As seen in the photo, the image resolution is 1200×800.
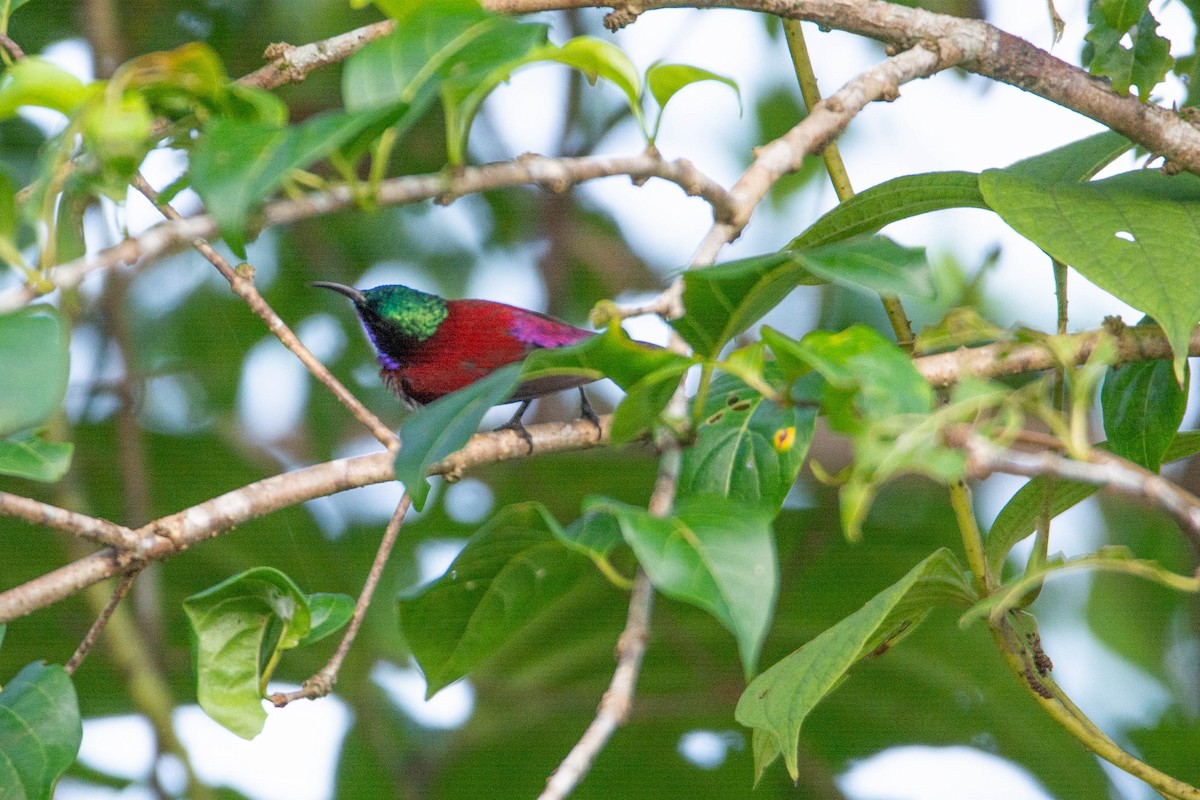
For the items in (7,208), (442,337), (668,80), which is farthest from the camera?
(442,337)

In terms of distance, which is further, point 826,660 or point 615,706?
point 826,660

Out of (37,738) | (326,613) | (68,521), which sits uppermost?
(68,521)

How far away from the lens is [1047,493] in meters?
1.71

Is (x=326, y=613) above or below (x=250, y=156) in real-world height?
below

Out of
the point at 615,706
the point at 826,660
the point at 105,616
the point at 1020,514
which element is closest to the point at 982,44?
the point at 1020,514

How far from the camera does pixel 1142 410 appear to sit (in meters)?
1.89

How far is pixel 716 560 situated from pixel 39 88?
2.26ft

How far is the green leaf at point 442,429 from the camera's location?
A: 1.18 meters

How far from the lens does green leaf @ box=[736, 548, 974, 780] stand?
149 cm

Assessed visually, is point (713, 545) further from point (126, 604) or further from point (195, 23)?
point (195, 23)

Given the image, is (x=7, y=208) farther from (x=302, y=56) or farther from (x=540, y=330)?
(x=540, y=330)

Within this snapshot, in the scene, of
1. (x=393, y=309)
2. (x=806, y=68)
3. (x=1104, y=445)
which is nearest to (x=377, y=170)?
(x=806, y=68)

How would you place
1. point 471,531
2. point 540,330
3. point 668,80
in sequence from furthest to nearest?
point 471,531 → point 540,330 → point 668,80

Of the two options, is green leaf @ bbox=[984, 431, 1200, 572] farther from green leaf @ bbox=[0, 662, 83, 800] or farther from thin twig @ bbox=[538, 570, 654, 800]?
green leaf @ bbox=[0, 662, 83, 800]
